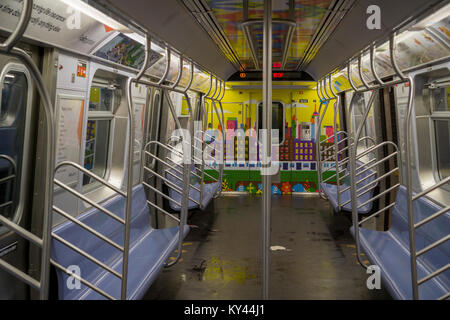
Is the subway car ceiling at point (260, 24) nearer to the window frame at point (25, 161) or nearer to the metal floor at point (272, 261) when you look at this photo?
the window frame at point (25, 161)

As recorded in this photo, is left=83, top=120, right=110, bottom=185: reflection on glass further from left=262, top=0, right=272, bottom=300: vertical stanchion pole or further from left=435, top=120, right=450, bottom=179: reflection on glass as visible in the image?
left=435, top=120, right=450, bottom=179: reflection on glass

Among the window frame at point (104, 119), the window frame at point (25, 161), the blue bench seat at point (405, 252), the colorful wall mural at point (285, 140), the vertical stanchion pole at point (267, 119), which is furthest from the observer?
the colorful wall mural at point (285, 140)

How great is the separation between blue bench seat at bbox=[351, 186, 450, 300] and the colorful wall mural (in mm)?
4640

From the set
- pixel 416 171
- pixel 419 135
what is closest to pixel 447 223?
pixel 416 171

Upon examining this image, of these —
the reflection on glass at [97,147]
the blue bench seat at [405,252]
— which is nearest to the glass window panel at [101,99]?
the reflection on glass at [97,147]

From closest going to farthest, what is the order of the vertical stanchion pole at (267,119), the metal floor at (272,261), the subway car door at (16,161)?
the vertical stanchion pole at (267,119)
the subway car door at (16,161)
the metal floor at (272,261)

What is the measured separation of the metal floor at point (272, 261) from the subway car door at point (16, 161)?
1429 millimetres

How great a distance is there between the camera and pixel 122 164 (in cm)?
469

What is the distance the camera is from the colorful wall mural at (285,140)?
30.1ft

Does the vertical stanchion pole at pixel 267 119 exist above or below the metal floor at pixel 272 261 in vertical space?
above

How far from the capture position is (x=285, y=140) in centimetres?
923

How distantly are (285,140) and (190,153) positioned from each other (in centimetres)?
A: 576

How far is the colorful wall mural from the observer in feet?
30.1

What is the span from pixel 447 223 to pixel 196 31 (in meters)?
2.85
